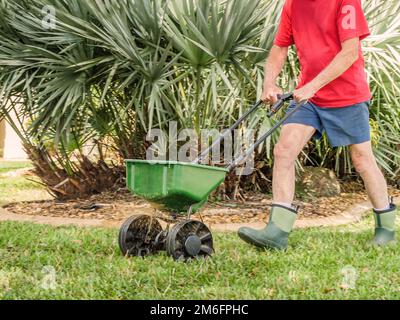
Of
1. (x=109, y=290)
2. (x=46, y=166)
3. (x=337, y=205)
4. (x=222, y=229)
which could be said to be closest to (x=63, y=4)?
(x=46, y=166)

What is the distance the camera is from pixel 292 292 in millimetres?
2994

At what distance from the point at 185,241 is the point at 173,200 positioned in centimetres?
22

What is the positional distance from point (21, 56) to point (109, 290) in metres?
3.39

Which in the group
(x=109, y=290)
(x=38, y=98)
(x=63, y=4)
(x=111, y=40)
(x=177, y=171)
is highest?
(x=63, y=4)

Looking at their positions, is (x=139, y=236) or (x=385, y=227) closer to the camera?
(x=139, y=236)

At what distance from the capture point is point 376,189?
400 centimetres

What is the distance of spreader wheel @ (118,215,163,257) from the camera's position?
368cm

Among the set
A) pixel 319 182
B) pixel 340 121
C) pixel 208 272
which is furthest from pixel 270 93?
pixel 319 182

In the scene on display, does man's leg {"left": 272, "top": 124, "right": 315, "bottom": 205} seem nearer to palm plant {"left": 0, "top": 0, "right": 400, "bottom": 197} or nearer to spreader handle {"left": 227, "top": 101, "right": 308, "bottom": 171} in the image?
spreader handle {"left": 227, "top": 101, "right": 308, "bottom": 171}

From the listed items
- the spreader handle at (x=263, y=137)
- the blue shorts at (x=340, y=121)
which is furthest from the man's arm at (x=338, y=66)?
the blue shorts at (x=340, y=121)

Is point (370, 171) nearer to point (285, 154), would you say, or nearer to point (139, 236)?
point (285, 154)

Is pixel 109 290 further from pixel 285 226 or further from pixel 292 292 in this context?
pixel 285 226

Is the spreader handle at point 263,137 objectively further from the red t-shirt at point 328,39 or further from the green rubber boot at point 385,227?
the green rubber boot at point 385,227

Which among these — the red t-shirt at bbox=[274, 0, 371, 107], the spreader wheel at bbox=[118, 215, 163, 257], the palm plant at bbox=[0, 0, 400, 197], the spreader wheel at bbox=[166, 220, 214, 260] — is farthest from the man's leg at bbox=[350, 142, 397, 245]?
the palm plant at bbox=[0, 0, 400, 197]
